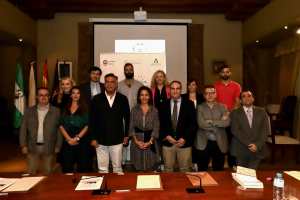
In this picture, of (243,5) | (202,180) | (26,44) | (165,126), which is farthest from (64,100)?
(243,5)

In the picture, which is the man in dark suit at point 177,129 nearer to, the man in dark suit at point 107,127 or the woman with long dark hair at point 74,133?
the man in dark suit at point 107,127

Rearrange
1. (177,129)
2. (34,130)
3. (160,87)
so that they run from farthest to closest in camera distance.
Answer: (160,87)
(177,129)
(34,130)

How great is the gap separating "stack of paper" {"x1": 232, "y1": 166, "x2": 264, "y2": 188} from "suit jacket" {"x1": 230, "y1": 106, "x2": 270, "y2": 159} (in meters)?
1.12

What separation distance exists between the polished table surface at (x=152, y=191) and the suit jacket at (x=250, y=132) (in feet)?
3.50

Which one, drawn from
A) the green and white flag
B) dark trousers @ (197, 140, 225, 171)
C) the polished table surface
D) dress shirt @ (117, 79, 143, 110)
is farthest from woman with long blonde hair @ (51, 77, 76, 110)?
the green and white flag

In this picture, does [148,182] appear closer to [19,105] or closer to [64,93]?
[64,93]

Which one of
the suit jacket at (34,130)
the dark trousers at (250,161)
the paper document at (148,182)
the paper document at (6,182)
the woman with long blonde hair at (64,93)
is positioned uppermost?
the woman with long blonde hair at (64,93)

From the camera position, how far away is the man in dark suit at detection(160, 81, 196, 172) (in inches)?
115

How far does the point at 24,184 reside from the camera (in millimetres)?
1677

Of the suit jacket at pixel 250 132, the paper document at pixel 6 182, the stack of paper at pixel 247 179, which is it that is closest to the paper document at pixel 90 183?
A: the paper document at pixel 6 182

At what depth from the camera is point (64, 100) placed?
3.26m

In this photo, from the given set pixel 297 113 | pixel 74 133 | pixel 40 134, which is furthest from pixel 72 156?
pixel 297 113

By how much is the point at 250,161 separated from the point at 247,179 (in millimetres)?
1464

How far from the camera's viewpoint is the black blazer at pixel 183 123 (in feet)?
9.55
